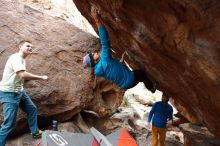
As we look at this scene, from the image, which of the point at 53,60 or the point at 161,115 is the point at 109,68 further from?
the point at 53,60

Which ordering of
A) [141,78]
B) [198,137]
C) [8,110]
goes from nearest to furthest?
[141,78] < [8,110] < [198,137]

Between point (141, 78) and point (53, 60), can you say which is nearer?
point (141, 78)

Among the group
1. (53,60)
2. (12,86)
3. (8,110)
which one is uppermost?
(53,60)

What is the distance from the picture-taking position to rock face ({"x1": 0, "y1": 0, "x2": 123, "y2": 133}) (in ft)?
31.4

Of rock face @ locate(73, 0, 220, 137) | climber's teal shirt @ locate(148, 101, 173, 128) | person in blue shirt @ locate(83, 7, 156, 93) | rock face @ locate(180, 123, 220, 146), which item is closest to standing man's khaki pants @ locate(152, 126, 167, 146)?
climber's teal shirt @ locate(148, 101, 173, 128)

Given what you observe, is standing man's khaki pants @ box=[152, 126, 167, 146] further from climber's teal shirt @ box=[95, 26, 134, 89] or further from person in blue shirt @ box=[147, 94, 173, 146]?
climber's teal shirt @ box=[95, 26, 134, 89]

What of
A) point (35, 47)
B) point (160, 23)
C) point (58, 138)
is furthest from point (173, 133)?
point (160, 23)

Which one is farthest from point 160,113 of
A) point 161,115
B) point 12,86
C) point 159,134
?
point 12,86

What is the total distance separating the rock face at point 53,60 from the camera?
377 inches

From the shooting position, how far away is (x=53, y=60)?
998 cm

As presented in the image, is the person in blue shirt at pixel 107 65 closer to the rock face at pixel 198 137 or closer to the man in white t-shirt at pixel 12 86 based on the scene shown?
the man in white t-shirt at pixel 12 86

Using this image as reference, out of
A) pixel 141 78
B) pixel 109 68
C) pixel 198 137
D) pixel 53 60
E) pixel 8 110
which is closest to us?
pixel 109 68

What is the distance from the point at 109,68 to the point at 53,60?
3.98 m

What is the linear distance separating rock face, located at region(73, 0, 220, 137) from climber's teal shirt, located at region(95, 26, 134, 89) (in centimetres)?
43
